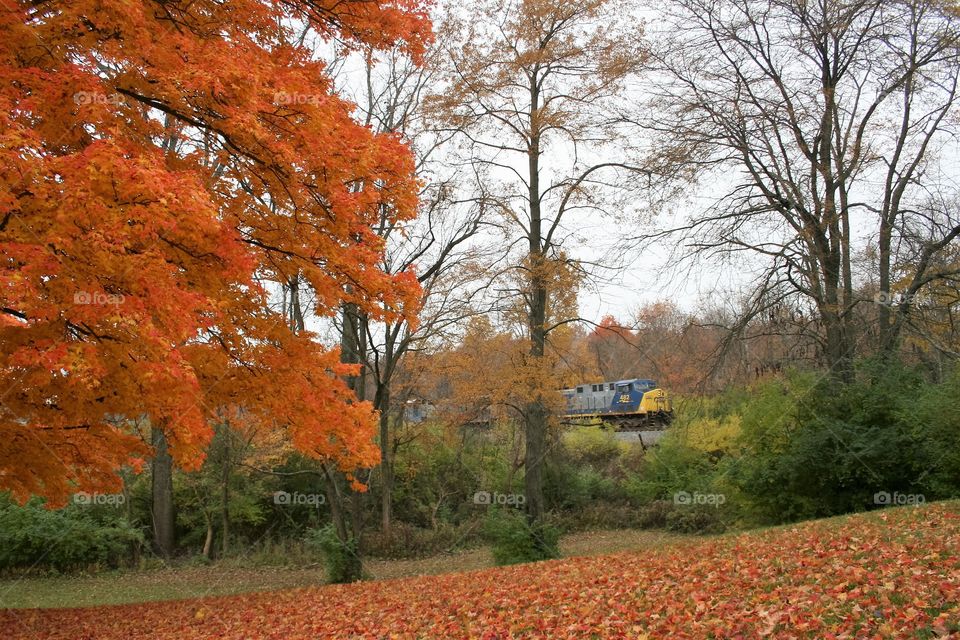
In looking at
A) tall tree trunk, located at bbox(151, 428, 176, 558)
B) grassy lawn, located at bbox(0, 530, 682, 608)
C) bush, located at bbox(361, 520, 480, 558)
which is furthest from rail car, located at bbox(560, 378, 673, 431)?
tall tree trunk, located at bbox(151, 428, 176, 558)

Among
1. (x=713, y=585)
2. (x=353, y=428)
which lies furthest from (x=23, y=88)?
(x=713, y=585)

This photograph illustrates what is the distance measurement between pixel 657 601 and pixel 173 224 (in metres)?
5.21

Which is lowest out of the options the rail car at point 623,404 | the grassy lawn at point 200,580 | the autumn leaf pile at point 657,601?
the grassy lawn at point 200,580

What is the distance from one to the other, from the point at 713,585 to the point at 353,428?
492 centimetres

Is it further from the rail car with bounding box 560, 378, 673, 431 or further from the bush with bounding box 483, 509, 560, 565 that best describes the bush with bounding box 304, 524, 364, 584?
the rail car with bounding box 560, 378, 673, 431

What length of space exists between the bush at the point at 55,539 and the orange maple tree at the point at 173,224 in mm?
12944

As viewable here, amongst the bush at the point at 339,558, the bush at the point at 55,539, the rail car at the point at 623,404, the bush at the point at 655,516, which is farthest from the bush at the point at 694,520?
the bush at the point at 55,539

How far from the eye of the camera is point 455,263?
722 inches

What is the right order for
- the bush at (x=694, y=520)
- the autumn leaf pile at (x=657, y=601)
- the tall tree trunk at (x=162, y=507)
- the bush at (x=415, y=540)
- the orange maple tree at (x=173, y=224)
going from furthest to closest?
the bush at (x=694, y=520) < the bush at (x=415, y=540) < the tall tree trunk at (x=162, y=507) < the orange maple tree at (x=173, y=224) < the autumn leaf pile at (x=657, y=601)

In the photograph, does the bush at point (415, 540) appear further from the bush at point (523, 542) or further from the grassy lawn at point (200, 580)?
the bush at point (523, 542)

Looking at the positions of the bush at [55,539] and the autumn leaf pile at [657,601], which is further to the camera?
the bush at [55,539]

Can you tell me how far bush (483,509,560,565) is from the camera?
13883 mm

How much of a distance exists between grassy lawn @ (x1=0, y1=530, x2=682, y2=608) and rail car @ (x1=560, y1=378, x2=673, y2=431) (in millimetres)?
13298

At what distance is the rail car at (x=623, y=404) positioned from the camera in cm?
3472
